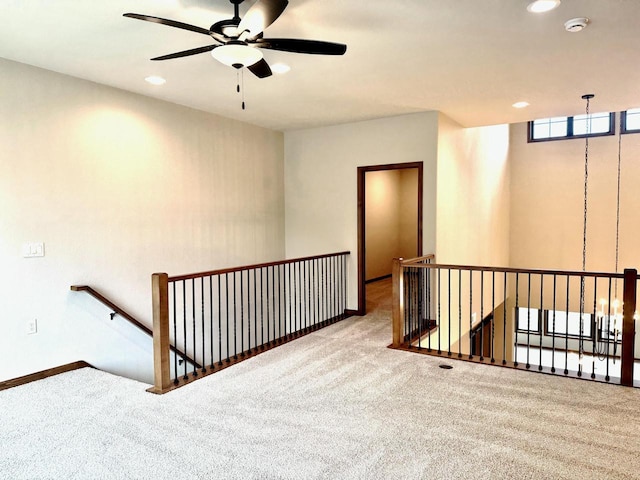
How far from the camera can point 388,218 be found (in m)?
9.86

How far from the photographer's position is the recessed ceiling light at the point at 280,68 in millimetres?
3834

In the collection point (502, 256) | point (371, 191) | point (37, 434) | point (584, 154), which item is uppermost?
point (584, 154)

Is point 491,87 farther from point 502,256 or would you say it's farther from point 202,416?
point 502,256

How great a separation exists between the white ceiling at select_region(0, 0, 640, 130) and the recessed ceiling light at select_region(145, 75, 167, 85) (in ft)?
0.37

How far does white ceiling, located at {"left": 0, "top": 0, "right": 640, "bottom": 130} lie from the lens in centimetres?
286

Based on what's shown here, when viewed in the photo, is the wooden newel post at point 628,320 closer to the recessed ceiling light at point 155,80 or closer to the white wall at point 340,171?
the white wall at point 340,171

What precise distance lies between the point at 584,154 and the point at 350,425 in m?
8.68

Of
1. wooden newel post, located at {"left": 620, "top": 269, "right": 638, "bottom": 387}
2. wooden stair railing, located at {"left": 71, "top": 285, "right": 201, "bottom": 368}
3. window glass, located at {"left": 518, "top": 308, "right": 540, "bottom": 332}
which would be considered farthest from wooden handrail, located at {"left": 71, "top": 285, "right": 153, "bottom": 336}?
window glass, located at {"left": 518, "top": 308, "right": 540, "bottom": 332}

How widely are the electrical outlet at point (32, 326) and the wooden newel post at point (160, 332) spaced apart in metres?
1.30

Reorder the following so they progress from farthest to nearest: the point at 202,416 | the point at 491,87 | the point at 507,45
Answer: the point at 491,87 < the point at 507,45 < the point at 202,416

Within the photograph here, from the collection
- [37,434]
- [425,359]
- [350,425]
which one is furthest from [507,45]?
[37,434]

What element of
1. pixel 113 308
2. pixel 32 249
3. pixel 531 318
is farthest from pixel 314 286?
pixel 531 318

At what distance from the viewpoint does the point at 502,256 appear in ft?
30.8

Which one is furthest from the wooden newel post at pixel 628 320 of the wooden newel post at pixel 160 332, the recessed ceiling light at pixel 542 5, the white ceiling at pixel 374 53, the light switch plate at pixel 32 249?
the light switch plate at pixel 32 249
